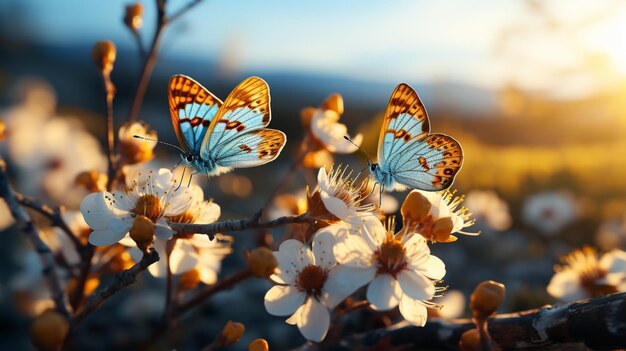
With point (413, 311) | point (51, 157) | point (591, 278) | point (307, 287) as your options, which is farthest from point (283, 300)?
point (51, 157)

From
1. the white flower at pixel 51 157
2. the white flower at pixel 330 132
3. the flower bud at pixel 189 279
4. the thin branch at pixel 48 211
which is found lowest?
the white flower at pixel 51 157

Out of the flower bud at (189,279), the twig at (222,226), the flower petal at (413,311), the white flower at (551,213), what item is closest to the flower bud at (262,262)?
the twig at (222,226)

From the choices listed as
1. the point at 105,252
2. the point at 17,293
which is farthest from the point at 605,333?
the point at 17,293

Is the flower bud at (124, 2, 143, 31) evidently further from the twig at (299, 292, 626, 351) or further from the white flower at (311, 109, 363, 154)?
the twig at (299, 292, 626, 351)

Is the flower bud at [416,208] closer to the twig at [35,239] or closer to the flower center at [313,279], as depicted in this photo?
the flower center at [313,279]

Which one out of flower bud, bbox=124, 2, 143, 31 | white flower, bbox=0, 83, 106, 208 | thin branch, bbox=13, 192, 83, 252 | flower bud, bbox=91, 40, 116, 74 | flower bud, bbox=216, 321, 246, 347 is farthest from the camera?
white flower, bbox=0, 83, 106, 208

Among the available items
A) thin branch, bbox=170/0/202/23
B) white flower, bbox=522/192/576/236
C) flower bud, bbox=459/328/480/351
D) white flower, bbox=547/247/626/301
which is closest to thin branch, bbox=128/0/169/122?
thin branch, bbox=170/0/202/23

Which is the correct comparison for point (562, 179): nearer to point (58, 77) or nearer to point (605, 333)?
point (605, 333)
